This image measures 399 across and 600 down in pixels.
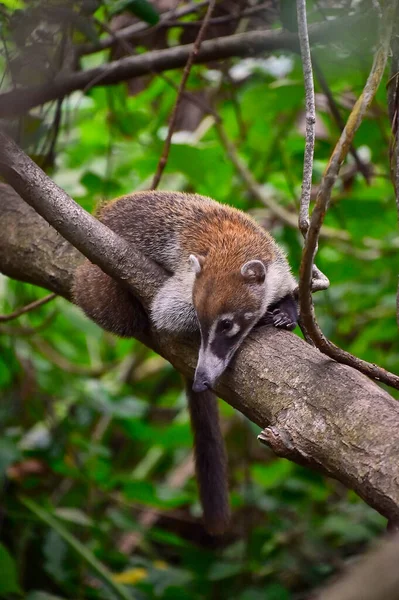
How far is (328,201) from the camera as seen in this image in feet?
5.97

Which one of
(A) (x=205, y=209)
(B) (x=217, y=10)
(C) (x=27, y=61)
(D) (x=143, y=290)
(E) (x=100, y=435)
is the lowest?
(E) (x=100, y=435)

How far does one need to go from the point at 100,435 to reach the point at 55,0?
10.1 ft

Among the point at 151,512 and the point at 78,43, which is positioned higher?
the point at 78,43

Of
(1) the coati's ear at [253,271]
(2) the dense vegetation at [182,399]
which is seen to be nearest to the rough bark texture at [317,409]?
(1) the coati's ear at [253,271]

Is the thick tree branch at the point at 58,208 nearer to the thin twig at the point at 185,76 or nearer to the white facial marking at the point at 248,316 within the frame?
the white facial marking at the point at 248,316

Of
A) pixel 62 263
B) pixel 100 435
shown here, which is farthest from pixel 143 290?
pixel 100 435

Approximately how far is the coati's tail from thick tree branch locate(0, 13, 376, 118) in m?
1.59

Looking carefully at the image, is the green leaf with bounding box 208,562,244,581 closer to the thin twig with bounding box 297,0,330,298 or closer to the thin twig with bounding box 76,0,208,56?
the thin twig with bounding box 297,0,330,298

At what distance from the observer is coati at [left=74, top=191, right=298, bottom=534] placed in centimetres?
286

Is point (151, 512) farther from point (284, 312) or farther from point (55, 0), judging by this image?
point (55, 0)

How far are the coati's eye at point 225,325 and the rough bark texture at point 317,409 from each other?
0.44 ft

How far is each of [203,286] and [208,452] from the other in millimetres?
828

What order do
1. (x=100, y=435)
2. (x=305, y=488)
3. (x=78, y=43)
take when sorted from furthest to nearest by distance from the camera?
(x=100, y=435)
(x=305, y=488)
(x=78, y=43)

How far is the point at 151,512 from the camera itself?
551 centimetres
